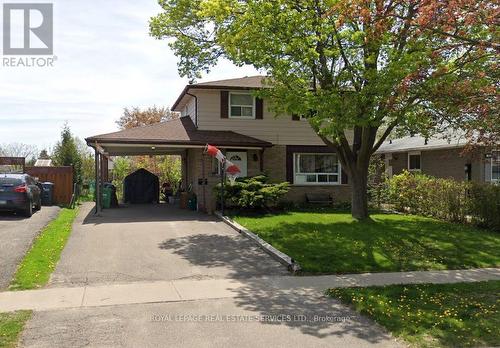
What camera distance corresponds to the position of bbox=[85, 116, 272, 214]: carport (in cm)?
1895

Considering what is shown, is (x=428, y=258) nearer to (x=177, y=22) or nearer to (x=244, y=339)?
(x=244, y=339)

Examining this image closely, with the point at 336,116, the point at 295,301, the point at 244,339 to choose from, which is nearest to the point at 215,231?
the point at 336,116

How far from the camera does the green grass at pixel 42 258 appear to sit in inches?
347

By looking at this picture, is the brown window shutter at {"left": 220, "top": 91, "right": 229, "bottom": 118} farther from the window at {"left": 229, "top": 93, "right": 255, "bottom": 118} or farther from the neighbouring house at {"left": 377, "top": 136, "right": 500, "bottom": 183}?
the neighbouring house at {"left": 377, "top": 136, "right": 500, "bottom": 183}

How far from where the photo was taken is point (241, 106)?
72.0ft

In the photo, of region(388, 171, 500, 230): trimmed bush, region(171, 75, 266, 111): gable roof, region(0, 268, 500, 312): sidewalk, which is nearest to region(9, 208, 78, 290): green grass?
region(0, 268, 500, 312): sidewalk

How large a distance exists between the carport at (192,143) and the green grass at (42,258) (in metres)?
3.93

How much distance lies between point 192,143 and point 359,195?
21.7 feet

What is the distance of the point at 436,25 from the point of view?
313 inches

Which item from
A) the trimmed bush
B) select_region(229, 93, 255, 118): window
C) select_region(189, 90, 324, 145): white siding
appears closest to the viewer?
the trimmed bush

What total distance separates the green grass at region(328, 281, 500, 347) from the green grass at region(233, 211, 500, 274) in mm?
1780

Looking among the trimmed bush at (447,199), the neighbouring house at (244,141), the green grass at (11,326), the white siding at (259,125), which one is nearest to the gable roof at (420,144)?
the trimmed bush at (447,199)

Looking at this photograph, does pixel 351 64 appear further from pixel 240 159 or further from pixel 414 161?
pixel 414 161

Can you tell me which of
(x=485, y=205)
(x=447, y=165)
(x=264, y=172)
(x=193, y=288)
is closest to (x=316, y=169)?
(x=264, y=172)
